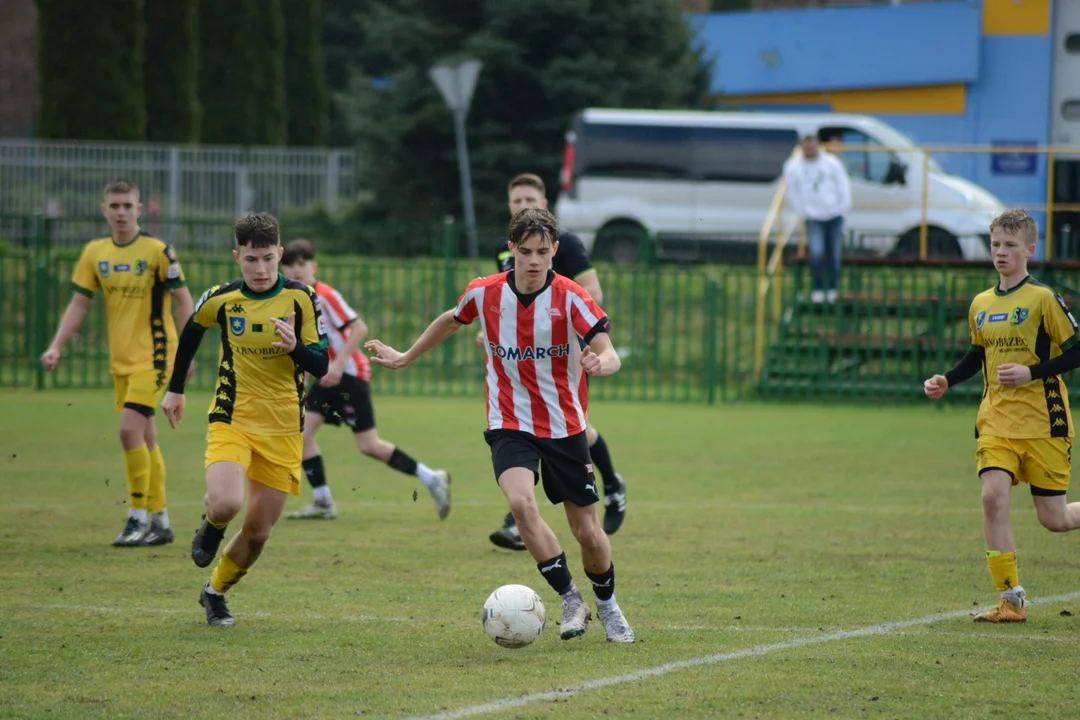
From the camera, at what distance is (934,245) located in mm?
21594

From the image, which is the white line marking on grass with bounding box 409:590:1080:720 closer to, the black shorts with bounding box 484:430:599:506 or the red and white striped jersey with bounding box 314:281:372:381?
the black shorts with bounding box 484:430:599:506

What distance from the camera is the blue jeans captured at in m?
18.9

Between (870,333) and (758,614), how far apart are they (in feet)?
40.8

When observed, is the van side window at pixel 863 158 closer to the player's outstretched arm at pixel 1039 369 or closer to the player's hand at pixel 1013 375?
the player's outstretched arm at pixel 1039 369

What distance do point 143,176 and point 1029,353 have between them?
2505 cm

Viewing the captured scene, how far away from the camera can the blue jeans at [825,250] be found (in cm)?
1891

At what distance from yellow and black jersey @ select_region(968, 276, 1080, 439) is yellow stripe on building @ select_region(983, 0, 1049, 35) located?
24.2 metres

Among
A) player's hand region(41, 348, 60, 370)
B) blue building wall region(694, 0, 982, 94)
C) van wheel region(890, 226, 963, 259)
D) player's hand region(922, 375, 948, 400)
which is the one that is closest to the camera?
player's hand region(922, 375, 948, 400)

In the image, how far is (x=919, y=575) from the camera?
7.95 m

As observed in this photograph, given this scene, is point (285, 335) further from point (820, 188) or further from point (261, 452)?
point (820, 188)

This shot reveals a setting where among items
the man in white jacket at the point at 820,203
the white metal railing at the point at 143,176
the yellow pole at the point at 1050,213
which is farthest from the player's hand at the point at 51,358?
the white metal railing at the point at 143,176

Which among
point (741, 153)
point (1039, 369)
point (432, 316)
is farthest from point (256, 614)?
point (741, 153)

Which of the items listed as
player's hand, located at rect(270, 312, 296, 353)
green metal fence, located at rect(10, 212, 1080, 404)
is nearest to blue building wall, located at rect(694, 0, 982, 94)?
green metal fence, located at rect(10, 212, 1080, 404)

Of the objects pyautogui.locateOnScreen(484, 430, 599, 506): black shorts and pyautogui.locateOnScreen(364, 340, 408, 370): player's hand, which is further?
pyautogui.locateOnScreen(364, 340, 408, 370): player's hand
